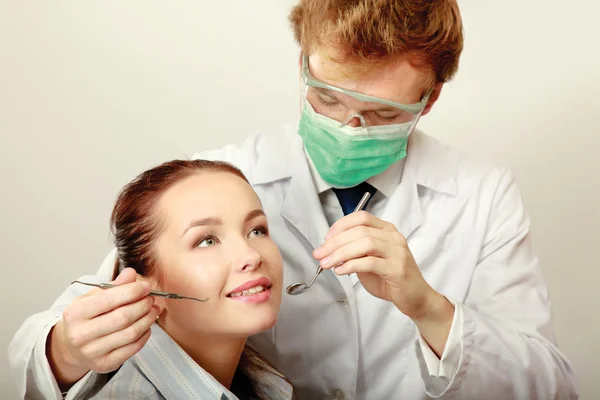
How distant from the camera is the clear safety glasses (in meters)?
1.64

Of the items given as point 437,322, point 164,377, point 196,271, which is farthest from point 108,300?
point 437,322

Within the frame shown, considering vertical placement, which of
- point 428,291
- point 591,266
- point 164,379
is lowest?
point 591,266

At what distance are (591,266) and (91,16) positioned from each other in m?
2.05

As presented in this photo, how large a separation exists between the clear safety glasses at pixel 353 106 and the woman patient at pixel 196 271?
1.01 ft

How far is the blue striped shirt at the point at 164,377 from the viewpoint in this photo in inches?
57.3

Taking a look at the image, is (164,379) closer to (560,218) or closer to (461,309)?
(461,309)

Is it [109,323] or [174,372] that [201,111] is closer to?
[174,372]

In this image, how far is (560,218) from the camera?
252 cm

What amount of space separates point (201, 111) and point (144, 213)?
948 mm

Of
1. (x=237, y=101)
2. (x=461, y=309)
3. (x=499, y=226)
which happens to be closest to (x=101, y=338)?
(x=461, y=309)

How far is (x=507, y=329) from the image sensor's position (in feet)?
5.42

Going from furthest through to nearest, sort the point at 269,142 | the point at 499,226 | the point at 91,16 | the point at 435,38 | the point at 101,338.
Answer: the point at 91,16, the point at 269,142, the point at 499,226, the point at 435,38, the point at 101,338

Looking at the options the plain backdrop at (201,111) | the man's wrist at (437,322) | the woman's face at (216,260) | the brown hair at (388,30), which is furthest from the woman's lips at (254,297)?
the plain backdrop at (201,111)

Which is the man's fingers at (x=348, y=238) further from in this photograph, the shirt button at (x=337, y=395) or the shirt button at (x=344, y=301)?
the shirt button at (x=337, y=395)
